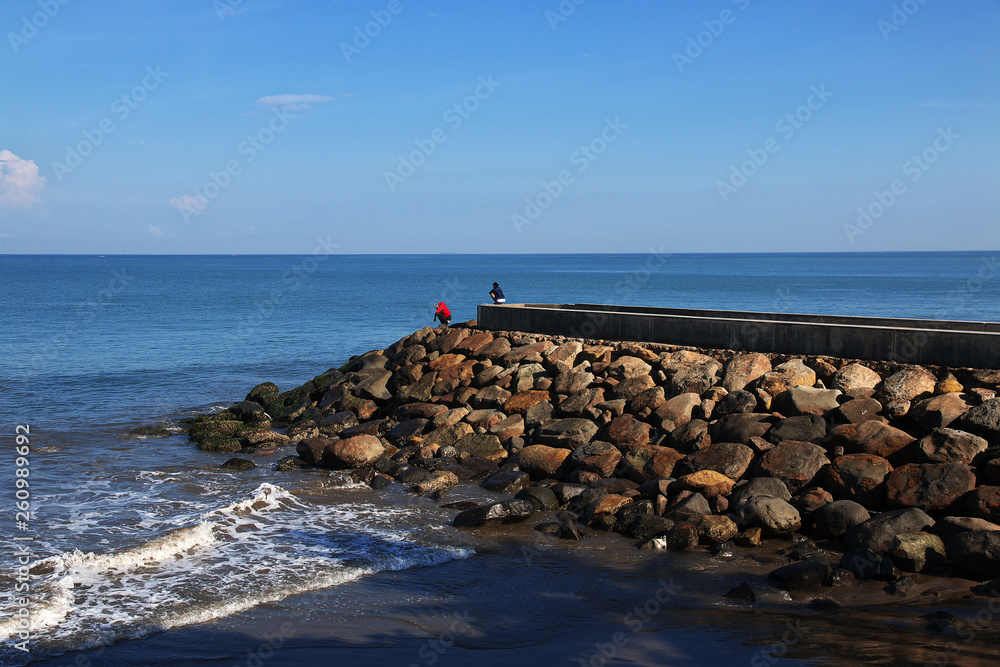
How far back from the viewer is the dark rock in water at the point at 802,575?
31.0 ft

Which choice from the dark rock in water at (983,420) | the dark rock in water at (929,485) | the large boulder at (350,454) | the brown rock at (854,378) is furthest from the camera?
the large boulder at (350,454)

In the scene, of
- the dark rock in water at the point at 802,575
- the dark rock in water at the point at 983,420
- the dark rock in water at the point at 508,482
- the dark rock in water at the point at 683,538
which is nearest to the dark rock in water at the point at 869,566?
the dark rock in water at the point at 802,575

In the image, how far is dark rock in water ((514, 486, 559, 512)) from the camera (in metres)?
12.7

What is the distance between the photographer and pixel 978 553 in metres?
9.41

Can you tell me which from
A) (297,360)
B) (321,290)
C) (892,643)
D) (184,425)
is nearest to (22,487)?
(184,425)

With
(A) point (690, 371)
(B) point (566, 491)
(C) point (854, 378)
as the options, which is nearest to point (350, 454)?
(B) point (566, 491)

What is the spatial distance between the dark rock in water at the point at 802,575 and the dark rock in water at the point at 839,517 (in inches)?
49.3

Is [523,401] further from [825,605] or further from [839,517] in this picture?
[825,605]

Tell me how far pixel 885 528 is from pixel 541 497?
16.8ft

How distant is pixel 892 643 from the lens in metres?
8.00

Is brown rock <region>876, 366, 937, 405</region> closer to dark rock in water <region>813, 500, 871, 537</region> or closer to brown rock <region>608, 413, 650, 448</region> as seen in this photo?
dark rock in water <region>813, 500, 871, 537</region>

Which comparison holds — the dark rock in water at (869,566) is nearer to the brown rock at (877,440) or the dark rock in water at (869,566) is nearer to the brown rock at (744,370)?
the brown rock at (877,440)

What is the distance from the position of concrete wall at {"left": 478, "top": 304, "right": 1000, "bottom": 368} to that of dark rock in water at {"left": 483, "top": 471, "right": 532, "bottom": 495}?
A: 523 cm

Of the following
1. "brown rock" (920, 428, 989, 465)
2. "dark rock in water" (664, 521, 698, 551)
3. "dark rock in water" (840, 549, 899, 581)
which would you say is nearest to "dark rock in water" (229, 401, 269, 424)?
"dark rock in water" (664, 521, 698, 551)
